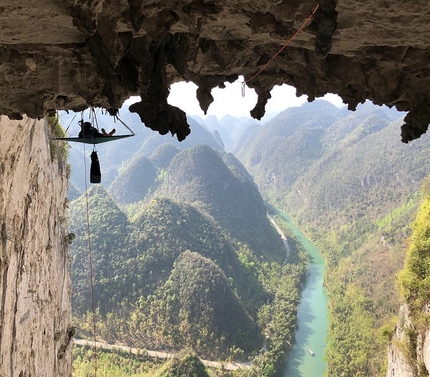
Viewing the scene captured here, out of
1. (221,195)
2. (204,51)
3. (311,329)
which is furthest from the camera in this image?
(221,195)

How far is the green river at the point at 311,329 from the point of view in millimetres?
27578

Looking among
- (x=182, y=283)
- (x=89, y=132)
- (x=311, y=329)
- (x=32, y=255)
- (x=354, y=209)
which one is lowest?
(x=311, y=329)

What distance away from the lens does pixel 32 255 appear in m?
5.96

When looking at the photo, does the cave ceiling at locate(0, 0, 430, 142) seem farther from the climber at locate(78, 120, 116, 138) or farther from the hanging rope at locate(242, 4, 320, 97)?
the climber at locate(78, 120, 116, 138)

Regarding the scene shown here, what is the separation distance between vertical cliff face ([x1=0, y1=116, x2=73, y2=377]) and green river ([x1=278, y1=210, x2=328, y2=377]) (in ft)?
79.2

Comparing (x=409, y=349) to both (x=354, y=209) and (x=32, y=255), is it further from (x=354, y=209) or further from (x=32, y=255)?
(x=354, y=209)

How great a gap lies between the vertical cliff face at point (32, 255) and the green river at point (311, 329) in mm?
24130

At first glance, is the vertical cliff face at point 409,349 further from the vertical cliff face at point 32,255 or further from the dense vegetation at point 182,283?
the dense vegetation at point 182,283

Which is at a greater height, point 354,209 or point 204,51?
point 354,209

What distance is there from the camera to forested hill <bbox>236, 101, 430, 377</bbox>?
2691cm

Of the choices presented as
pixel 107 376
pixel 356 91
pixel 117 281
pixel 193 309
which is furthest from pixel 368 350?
pixel 356 91

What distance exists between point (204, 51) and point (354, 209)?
57549mm

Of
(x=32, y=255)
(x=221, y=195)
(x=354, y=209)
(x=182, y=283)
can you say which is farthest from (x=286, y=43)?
(x=354, y=209)

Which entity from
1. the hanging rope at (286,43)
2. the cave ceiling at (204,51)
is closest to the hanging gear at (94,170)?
the cave ceiling at (204,51)
